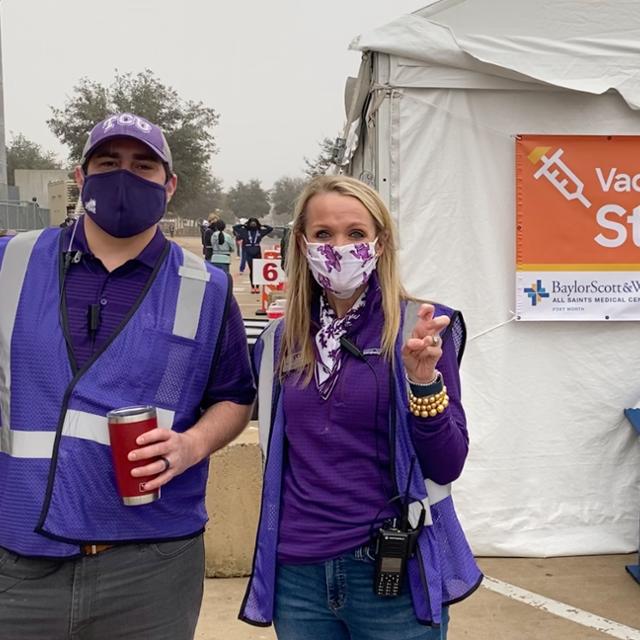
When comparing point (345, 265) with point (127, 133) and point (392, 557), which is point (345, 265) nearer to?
point (127, 133)

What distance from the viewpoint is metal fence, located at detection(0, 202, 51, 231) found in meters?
26.7

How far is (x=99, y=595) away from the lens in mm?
1964

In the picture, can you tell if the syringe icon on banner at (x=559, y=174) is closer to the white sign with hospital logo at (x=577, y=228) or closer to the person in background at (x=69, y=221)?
the white sign with hospital logo at (x=577, y=228)

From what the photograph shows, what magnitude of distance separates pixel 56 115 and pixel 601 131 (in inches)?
1815

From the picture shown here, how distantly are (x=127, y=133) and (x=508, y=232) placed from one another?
3.06 meters

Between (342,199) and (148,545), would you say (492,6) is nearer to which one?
(342,199)

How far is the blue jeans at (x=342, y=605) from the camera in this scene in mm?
2061

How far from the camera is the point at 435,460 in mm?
2043

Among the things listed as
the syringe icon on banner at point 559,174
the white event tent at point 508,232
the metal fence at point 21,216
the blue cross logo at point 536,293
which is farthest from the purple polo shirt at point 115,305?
the metal fence at point 21,216

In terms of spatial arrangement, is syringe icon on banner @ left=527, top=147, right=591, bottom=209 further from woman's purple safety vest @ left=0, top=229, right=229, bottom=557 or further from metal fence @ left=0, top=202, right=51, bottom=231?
metal fence @ left=0, top=202, right=51, bottom=231

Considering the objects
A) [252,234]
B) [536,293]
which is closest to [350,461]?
[536,293]

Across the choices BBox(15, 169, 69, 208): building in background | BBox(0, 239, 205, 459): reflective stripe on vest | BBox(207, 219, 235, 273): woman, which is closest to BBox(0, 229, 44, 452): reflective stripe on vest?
BBox(0, 239, 205, 459): reflective stripe on vest

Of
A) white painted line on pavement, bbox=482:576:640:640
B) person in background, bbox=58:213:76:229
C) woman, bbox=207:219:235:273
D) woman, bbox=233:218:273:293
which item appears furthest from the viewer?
woman, bbox=233:218:273:293

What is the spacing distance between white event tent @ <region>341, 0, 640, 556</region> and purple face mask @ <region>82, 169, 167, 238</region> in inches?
105
